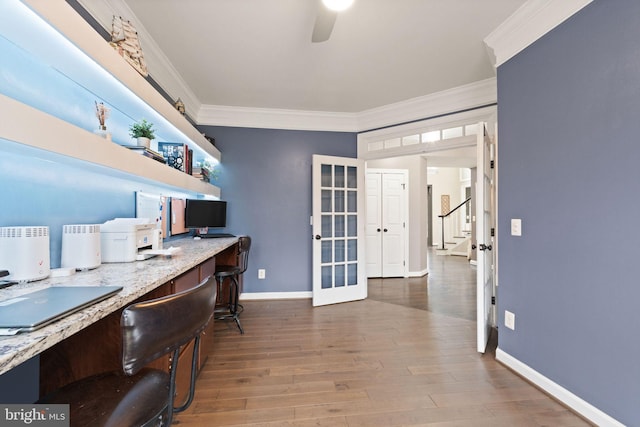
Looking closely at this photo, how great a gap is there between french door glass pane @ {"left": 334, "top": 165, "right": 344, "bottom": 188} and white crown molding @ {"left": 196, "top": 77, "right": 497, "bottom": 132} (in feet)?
2.04

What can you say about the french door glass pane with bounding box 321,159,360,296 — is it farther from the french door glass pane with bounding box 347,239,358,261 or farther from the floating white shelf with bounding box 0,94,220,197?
the floating white shelf with bounding box 0,94,220,197

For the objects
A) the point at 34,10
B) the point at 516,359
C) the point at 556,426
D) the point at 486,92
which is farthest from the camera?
the point at 486,92

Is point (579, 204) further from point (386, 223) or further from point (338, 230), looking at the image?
point (386, 223)

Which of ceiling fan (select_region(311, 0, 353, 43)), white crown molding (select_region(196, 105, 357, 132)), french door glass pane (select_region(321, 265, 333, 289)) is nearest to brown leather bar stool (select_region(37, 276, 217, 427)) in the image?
ceiling fan (select_region(311, 0, 353, 43))

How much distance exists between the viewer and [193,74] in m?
2.83

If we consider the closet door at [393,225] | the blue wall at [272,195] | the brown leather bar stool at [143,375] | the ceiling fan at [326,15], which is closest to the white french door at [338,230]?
the blue wall at [272,195]

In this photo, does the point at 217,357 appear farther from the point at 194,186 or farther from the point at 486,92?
the point at 486,92

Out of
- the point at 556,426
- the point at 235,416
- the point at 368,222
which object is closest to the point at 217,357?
the point at 235,416

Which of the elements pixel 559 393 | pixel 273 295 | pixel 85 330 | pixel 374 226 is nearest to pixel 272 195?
pixel 273 295

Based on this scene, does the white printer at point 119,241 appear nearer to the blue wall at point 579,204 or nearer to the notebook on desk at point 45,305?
the notebook on desk at point 45,305

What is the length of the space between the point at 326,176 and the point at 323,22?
2112mm

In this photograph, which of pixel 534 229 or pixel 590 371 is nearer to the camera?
pixel 590 371

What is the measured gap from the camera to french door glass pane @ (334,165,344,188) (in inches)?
148

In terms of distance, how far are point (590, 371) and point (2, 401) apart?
2870mm
